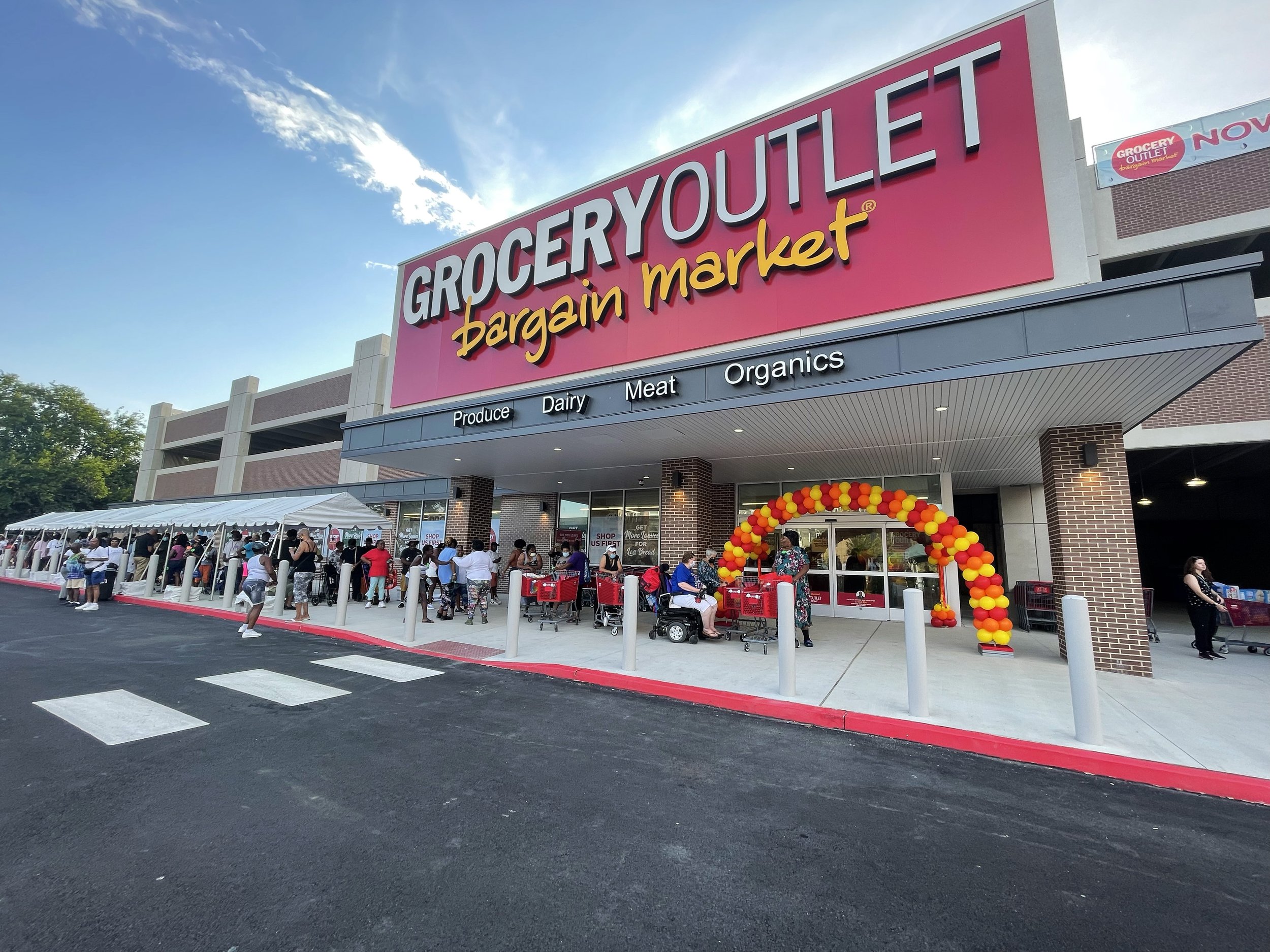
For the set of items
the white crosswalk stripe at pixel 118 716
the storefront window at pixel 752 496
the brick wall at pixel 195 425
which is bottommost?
the white crosswalk stripe at pixel 118 716

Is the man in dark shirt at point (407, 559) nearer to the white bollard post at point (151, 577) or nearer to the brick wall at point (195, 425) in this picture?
the white bollard post at point (151, 577)

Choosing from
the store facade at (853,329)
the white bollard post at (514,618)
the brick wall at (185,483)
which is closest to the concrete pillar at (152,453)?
the brick wall at (185,483)

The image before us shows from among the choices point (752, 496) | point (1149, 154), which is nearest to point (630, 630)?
point (752, 496)

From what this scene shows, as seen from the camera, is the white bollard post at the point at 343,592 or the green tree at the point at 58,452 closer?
the white bollard post at the point at 343,592

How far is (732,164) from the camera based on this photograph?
10.5m

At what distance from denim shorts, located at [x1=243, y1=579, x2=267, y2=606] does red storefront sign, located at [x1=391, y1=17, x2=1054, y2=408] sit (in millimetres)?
5989

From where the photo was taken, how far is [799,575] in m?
9.67

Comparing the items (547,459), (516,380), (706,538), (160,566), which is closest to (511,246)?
(516,380)

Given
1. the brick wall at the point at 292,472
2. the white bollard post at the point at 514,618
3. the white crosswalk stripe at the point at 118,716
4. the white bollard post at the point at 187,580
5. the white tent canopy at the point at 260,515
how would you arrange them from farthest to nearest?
the brick wall at the point at 292,472
the white tent canopy at the point at 260,515
the white bollard post at the point at 187,580
the white bollard post at the point at 514,618
the white crosswalk stripe at the point at 118,716

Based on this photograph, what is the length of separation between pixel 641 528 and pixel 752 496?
12.9 ft

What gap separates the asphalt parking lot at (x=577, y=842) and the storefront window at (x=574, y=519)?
43.9 ft

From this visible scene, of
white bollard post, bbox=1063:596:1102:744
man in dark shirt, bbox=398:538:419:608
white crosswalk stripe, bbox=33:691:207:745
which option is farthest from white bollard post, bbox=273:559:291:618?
white bollard post, bbox=1063:596:1102:744

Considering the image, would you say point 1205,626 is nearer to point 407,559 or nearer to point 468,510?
point 407,559

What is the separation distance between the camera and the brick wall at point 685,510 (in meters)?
11.9
